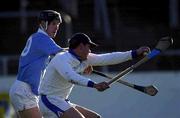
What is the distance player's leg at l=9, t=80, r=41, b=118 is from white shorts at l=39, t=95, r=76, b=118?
0.57 feet

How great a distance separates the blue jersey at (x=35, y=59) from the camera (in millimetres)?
9445

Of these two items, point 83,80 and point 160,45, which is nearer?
point 83,80

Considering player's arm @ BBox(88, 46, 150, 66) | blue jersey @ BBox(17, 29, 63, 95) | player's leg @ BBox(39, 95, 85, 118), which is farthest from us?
player's arm @ BBox(88, 46, 150, 66)

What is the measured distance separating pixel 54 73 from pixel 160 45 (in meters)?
1.26

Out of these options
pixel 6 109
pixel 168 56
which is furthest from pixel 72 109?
pixel 168 56

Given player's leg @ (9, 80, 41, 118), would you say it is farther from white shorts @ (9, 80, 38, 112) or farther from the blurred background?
the blurred background

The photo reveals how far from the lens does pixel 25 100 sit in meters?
9.52

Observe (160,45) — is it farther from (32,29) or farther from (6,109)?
(32,29)

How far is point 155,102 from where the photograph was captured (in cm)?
1388

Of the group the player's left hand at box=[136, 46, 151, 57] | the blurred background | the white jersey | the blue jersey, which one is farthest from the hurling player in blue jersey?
the blurred background

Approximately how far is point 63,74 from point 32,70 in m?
0.36

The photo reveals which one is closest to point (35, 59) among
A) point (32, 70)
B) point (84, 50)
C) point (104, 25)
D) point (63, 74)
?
point (32, 70)

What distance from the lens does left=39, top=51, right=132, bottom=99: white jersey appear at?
30.6ft

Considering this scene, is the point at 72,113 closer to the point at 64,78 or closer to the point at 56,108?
the point at 56,108
